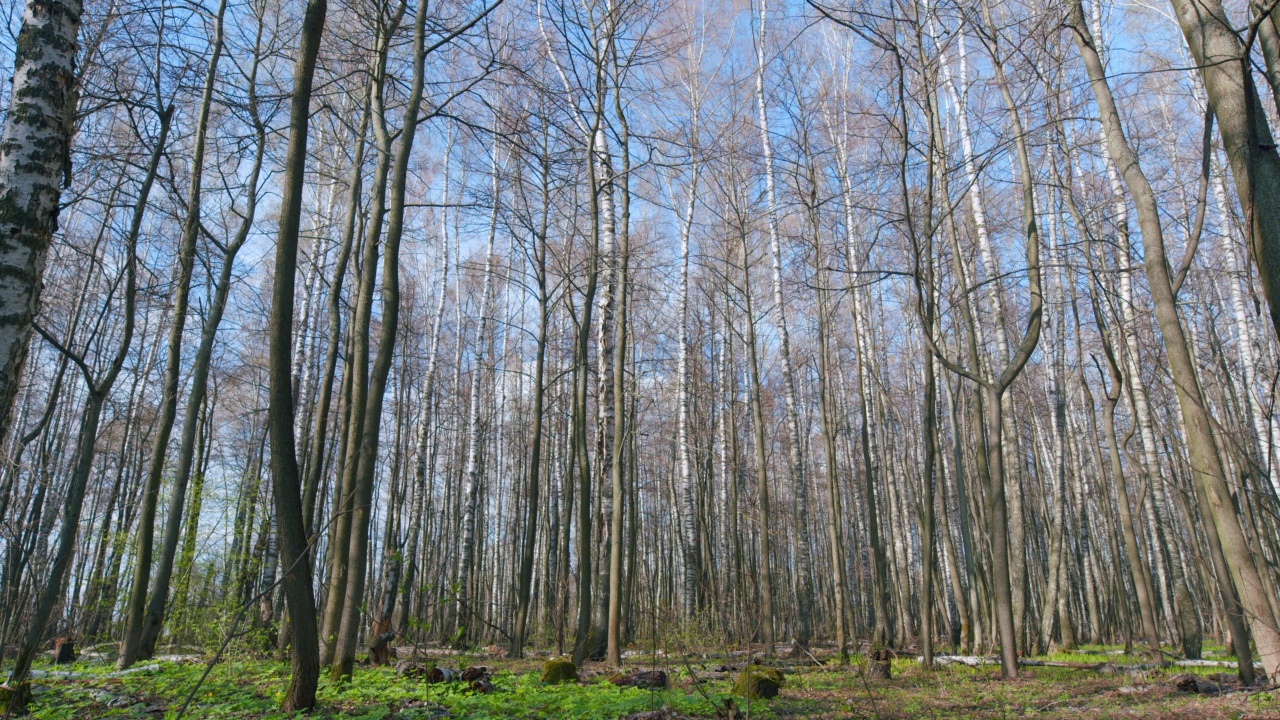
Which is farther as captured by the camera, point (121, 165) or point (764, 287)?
point (764, 287)

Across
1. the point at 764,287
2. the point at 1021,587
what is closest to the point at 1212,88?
the point at 1021,587

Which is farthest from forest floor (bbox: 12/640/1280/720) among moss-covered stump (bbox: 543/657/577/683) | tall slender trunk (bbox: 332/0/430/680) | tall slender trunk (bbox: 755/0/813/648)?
tall slender trunk (bbox: 755/0/813/648)

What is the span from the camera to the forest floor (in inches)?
180

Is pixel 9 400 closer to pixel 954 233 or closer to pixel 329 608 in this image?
pixel 329 608

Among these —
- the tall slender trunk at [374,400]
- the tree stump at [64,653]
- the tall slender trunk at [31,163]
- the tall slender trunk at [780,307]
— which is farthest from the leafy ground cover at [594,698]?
the tall slender trunk at [780,307]

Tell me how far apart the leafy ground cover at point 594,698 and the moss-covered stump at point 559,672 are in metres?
0.13

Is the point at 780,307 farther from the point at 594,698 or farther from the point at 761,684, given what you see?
the point at 594,698

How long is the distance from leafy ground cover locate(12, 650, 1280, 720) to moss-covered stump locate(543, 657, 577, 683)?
0.13 meters

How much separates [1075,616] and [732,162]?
21035 mm

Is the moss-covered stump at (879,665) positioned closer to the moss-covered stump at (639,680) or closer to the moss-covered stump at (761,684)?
the moss-covered stump at (761,684)

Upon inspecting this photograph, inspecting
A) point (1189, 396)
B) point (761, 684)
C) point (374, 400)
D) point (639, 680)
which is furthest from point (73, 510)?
point (1189, 396)

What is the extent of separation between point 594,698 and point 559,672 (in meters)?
1.30

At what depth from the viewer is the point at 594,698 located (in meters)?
5.07

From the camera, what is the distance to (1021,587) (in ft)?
32.4
